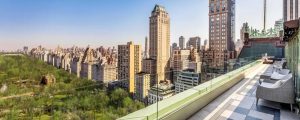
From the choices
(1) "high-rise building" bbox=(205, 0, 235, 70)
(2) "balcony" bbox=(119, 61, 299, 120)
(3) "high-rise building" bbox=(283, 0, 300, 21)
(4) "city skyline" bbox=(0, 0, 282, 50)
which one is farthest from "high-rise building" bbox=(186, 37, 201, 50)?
(2) "balcony" bbox=(119, 61, 299, 120)

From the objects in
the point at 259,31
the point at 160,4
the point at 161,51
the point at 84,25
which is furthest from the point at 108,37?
the point at 259,31

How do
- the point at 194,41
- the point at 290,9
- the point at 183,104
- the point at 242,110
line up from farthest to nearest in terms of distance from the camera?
the point at 194,41, the point at 290,9, the point at 242,110, the point at 183,104

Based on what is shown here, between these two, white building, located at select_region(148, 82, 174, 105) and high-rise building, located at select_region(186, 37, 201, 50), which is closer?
white building, located at select_region(148, 82, 174, 105)

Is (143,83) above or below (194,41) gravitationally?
below

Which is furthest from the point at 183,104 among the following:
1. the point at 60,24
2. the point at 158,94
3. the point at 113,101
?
the point at 60,24

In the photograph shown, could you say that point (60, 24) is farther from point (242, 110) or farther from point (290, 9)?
point (242, 110)

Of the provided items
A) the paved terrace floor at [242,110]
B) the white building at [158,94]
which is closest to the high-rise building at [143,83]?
the white building at [158,94]

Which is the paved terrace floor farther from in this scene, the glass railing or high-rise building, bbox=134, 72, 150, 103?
high-rise building, bbox=134, 72, 150, 103

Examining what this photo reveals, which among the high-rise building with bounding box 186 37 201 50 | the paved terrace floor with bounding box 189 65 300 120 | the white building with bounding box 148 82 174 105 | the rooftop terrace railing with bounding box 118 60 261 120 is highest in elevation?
the high-rise building with bounding box 186 37 201 50

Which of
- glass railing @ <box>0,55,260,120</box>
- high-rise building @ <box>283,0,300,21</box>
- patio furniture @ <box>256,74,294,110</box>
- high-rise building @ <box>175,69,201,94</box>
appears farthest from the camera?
high-rise building @ <box>283,0,300,21</box>

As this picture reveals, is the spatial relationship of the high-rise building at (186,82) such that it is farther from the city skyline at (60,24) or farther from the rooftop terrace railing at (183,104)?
the city skyline at (60,24)

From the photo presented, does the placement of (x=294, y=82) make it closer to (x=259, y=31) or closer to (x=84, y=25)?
(x=259, y=31)

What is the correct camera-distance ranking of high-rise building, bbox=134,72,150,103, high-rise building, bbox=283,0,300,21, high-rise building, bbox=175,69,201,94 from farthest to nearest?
high-rise building, bbox=283,0,300,21, high-rise building, bbox=175,69,201,94, high-rise building, bbox=134,72,150,103
